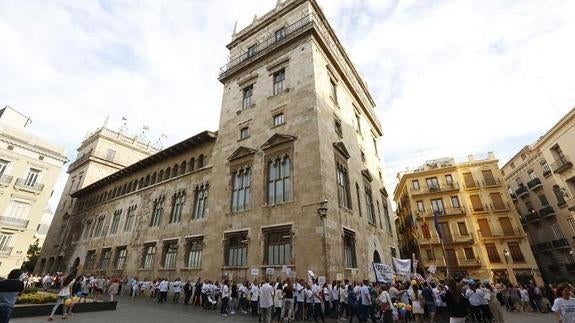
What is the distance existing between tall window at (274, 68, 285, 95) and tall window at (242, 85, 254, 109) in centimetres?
224

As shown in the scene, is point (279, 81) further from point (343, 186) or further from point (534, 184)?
point (534, 184)

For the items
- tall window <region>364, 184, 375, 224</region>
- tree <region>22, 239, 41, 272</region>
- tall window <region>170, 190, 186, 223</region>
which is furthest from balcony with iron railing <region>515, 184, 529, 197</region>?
tree <region>22, 239, 41, 272</region>

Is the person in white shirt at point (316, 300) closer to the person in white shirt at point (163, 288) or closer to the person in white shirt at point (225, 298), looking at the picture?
Result: the person in white shirt at point (225, 298)

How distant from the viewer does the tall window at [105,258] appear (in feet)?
83.6

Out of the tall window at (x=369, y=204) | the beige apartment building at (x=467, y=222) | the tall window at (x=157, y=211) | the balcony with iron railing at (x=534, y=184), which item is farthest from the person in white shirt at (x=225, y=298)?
the balcony with iron railing at (x=534, y=184)

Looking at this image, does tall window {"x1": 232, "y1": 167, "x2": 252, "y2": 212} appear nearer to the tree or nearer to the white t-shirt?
the white t-shirt

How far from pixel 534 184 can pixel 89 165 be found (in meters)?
56.8

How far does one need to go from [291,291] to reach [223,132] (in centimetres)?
1354

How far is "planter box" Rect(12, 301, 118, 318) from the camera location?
10.1m

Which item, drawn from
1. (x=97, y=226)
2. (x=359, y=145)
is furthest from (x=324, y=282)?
(x=97, y=226)

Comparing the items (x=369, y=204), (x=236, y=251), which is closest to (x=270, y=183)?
(x=236, y=251)

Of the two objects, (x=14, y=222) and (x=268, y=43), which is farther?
(x=14, y=222)

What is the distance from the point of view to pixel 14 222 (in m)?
27.9

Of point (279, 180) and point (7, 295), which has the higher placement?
point (279, 180)
